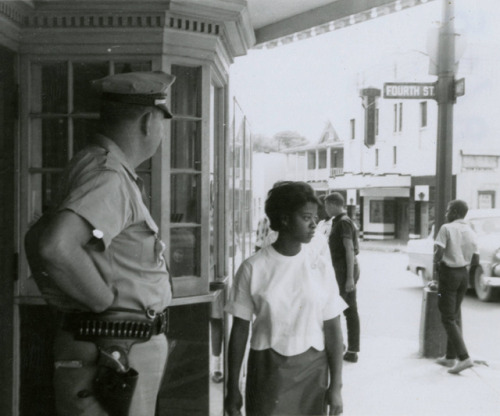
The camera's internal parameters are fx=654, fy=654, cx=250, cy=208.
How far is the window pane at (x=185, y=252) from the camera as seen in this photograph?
12.3 ft

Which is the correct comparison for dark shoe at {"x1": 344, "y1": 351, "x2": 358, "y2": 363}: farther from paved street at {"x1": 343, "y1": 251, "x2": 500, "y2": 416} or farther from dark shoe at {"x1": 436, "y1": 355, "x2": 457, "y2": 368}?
dark shoe at {"x1": 436, "y1": 355, "x2": 457, "y2": 368}

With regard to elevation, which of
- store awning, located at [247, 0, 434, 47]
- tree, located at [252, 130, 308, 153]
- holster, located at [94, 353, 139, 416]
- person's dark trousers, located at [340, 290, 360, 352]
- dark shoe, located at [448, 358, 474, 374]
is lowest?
dark shoe, located at [448, 358, 474, 374]

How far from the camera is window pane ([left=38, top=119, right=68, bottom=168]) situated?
11.9ft

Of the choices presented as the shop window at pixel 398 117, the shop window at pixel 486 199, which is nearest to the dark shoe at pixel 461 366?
the shop window at pixel 486 199

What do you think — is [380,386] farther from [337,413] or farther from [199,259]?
[337,413]

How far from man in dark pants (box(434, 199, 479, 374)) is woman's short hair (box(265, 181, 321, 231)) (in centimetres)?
367

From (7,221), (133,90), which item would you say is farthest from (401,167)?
(133,90)

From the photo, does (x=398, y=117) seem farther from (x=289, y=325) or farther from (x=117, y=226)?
(x=117, y=226)

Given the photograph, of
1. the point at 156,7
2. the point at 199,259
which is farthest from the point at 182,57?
the point at 199,259

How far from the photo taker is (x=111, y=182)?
6.00 ft

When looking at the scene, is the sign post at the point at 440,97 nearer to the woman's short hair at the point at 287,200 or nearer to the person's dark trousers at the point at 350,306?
the person's dark trousers at the point at 350,306

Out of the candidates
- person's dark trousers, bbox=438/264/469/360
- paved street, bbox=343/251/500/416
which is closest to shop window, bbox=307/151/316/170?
paved street, bbox=343/251/500/416

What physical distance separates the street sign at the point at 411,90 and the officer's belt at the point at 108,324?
514cm

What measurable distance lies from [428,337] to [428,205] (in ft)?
76.7
